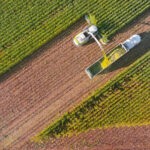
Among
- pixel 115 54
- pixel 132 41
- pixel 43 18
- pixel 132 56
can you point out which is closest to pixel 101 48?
pixel 115 54

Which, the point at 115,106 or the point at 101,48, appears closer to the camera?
the point at 101,48

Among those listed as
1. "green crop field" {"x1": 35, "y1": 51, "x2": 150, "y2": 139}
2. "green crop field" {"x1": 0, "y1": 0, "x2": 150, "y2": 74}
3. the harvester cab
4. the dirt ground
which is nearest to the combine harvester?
the harvester cab

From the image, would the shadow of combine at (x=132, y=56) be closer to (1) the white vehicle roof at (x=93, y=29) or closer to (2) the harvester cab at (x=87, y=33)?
(2) the harvester cab at (x=87, y=33)

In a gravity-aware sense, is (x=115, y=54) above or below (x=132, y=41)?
below

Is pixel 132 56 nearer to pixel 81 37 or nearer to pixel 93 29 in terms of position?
pixel 93 29

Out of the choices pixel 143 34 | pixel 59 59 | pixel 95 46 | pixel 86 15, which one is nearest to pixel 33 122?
pixel 59 59

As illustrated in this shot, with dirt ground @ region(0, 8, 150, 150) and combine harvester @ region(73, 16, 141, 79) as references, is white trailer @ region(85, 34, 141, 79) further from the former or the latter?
dirt ground @ region(0, 8, 150, 150)

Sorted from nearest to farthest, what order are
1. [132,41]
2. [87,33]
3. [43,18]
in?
[132,41] < [87,33] < [43,18]

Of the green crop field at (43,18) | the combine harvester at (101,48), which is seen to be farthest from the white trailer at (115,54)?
the green crop field at (43,18)
